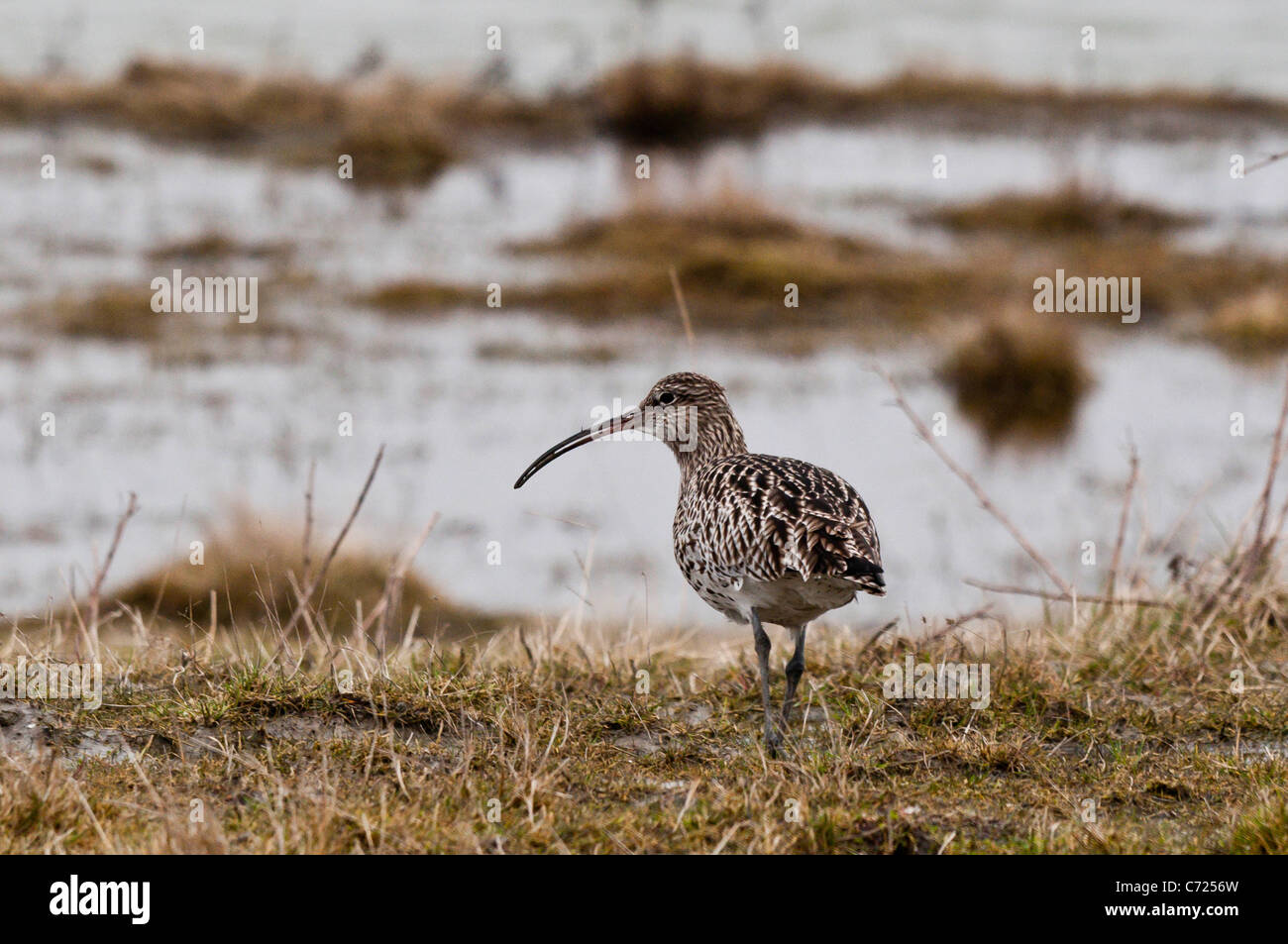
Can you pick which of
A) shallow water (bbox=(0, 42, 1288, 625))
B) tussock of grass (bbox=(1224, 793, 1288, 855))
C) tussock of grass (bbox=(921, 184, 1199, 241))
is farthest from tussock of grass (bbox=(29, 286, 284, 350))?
tussock of grass (bbox=(1224, 793, 1288, 855))

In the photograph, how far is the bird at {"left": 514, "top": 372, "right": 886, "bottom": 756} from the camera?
505cm

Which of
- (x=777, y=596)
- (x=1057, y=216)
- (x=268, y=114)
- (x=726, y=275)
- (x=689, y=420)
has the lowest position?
(x=777, y=596)

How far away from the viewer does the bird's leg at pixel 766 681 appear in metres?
5.30

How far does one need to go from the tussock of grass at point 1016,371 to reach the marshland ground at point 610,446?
0.14 feet

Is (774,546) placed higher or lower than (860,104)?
lower

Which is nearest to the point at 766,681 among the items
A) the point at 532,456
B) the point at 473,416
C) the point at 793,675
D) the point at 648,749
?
the point at 793,675

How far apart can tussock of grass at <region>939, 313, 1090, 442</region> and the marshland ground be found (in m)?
0.04

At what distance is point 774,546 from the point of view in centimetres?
515

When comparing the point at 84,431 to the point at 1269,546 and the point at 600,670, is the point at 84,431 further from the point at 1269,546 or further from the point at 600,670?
the point at 1269,546

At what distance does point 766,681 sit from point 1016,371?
1161cm

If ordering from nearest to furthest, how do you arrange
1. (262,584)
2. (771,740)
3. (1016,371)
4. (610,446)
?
1. (771,740)
2. (262,584)
3. (610,446)
4. (1016,371)

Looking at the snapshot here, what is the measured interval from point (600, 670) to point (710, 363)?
422 inches

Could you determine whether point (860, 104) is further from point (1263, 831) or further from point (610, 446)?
point (1263, 831)
